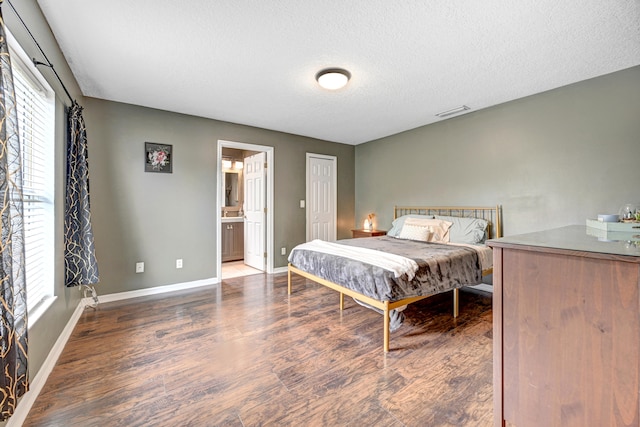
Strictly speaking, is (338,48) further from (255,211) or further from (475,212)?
(255,211)

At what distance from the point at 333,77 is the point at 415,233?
234 cm

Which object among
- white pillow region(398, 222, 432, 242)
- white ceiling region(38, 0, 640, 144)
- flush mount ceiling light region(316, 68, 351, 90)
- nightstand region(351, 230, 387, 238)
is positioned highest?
white ceiling region(38, 0, 640, 144)

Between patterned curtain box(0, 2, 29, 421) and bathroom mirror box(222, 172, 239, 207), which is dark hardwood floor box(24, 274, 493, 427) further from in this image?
bathroom mirror box(222, 172, 239, 207)

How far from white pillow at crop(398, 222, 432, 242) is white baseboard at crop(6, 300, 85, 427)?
12.4 feet

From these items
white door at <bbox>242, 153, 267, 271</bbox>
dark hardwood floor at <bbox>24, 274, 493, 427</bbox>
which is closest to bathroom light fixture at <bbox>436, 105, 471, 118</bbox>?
dark hardwood floor at <bbox>24, 274, 493, 427</bbox>

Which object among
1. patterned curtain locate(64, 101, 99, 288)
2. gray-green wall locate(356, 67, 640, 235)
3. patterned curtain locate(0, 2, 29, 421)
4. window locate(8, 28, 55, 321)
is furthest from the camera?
gray-green wall locate(356, 67, 640, 235)

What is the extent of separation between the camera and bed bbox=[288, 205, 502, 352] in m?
2.27

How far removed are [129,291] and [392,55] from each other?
4.00m

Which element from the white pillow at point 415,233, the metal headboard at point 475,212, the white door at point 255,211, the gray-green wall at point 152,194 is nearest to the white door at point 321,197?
the white door at point 255,211

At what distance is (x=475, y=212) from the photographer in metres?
3.81

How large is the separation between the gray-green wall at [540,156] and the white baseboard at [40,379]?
459 cm

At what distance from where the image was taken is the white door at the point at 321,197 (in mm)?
5082

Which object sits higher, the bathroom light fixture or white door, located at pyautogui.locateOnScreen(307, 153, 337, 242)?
the bathroom light fixture

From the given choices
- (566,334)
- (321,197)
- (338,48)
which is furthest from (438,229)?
(566,334)
